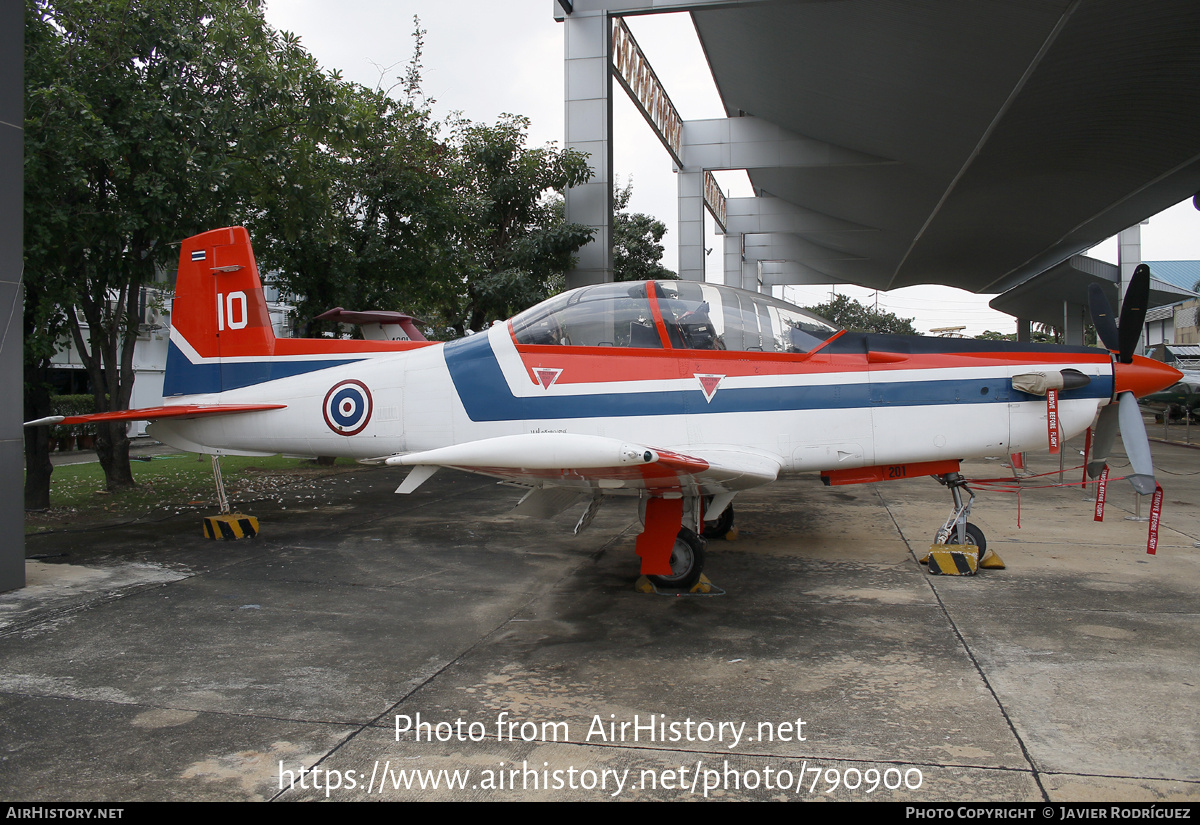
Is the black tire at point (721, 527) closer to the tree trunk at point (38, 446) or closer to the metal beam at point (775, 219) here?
the tree trunk at point (38, 446)

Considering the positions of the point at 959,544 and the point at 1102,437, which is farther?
the point at 959,544

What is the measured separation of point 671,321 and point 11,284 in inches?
211

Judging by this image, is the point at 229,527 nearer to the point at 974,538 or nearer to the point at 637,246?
the point at 974,538

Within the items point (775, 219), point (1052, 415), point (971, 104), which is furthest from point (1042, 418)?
point (775, 219)

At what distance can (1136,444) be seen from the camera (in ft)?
18.6

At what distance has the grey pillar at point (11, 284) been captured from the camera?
19.3 ft

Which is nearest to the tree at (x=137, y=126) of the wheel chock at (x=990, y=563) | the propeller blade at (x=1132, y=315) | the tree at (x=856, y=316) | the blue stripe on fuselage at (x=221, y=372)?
the blue stripe on fuselage at (x=221, y=372)

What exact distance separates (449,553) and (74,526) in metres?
4.89

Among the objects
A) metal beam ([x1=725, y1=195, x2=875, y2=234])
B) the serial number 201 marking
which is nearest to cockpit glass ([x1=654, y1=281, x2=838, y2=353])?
the serial number 201 marking

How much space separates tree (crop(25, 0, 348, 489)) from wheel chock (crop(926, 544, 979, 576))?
9.06 metres

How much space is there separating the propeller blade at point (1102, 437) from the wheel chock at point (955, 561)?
1122 millimetres

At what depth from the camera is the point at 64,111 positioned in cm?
838

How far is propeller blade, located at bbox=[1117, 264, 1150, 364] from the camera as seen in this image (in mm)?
5844
